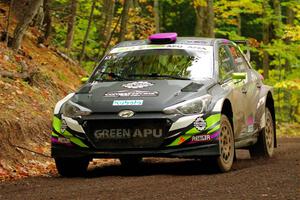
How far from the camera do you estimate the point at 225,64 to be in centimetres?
981

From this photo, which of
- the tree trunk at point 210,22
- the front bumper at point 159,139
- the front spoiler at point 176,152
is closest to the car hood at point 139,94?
the front bumper at point 159,139

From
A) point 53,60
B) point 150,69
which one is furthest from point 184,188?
point 53,60

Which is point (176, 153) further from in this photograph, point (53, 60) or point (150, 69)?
point (53, 60)

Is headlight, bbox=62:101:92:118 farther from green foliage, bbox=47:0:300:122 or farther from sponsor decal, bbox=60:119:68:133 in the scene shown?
green foliage, bbox=47:0:300:122

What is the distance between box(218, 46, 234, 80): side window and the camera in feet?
30.9

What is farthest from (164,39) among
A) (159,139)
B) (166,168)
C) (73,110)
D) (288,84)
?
(288,84)

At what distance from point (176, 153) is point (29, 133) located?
403 cm

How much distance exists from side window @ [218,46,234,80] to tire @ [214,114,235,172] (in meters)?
0.78

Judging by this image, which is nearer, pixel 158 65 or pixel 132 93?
pixel 132 93

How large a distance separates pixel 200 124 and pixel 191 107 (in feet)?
0.73

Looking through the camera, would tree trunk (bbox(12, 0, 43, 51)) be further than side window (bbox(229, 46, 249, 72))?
Yes

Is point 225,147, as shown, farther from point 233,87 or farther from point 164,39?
point 164,39

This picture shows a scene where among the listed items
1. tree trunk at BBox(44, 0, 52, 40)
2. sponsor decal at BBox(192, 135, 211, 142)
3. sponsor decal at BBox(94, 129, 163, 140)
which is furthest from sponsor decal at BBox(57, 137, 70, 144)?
tree trunk at BBox(44, 0, 52, 40)

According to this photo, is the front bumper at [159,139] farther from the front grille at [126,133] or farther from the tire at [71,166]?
the tire at [71,166]
